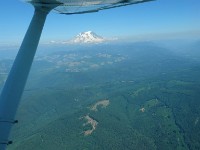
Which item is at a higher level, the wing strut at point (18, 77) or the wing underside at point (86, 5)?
the wing underside at point (86, 5)

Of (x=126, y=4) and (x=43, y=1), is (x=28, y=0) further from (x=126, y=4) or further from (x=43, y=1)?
(x=126, y=4)

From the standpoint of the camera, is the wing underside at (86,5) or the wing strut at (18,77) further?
the wing underside at (86,5)

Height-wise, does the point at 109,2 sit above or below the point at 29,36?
above

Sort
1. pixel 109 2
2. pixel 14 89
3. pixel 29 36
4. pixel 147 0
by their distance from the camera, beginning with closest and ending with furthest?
pixel 14 89 < pixel 29 36 < pixel 147 0 < pixel 109 2

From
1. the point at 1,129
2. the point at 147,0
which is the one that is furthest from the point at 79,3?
the point at 1,129

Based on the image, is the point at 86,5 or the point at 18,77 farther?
the point at 86,5

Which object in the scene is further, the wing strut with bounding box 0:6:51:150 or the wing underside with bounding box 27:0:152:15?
the wing underside with bounding box 27:0:152:15

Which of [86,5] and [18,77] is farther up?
[86,5]

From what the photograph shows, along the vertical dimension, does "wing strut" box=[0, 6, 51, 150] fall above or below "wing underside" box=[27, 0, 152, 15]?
below
